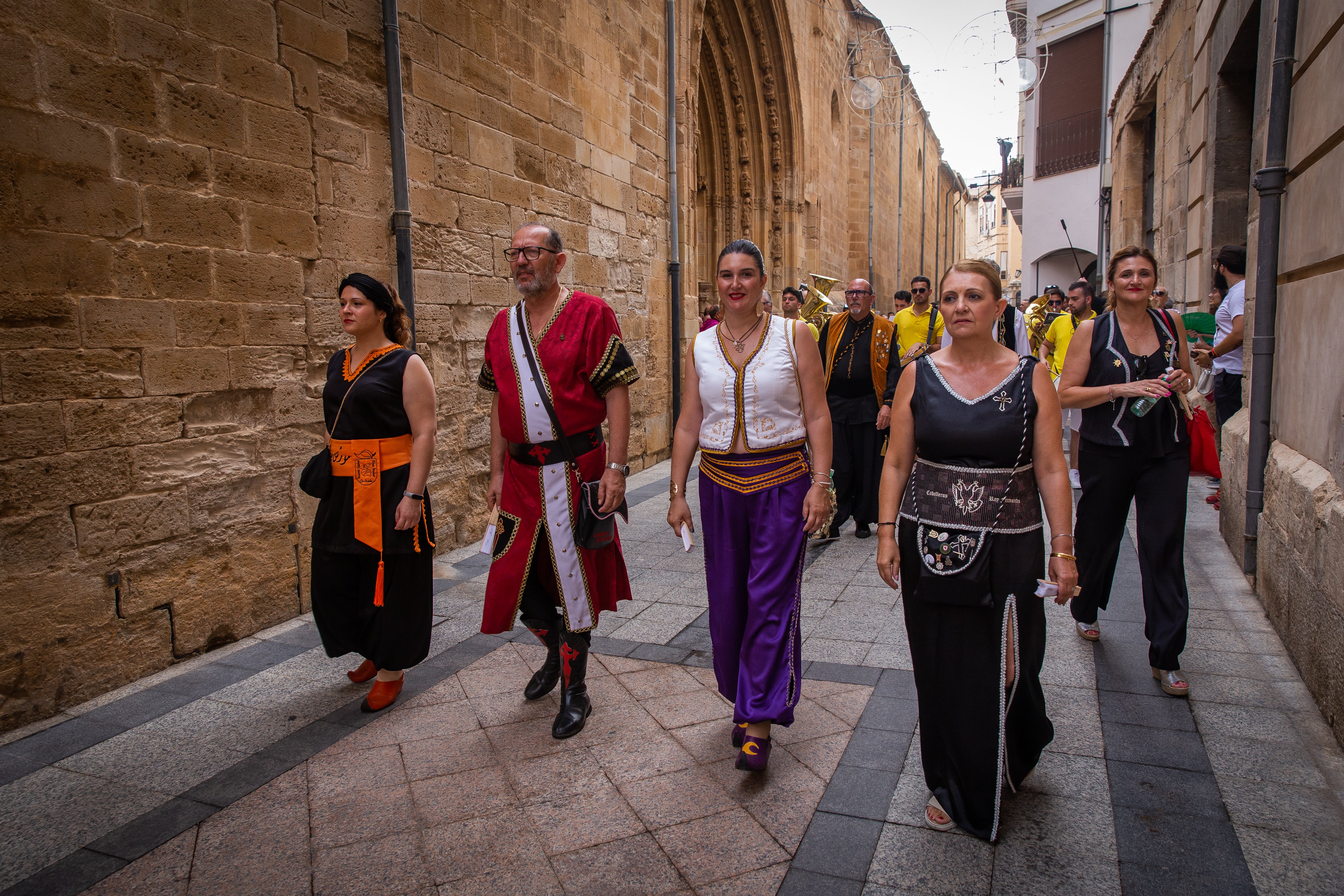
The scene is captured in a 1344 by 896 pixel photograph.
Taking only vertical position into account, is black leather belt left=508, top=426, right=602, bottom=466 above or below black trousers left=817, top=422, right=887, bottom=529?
above

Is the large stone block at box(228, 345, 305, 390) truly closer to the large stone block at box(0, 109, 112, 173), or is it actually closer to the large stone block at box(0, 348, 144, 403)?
the large stone block at box(0, 348, 144, 403)

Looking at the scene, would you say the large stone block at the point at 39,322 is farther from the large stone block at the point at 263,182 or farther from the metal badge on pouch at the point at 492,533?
the metal badge on pouch at the point at 492,533

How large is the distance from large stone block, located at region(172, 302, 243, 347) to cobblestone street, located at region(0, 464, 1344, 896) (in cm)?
153

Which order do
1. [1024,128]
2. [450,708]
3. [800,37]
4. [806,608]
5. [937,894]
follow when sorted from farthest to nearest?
[1024,128] < [800,37] < [806,608] < [450,708] < [937,894]

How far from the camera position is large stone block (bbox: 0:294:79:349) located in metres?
3.39

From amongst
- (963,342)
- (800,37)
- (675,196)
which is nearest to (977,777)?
(963,342)

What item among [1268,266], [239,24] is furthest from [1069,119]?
[239,24]

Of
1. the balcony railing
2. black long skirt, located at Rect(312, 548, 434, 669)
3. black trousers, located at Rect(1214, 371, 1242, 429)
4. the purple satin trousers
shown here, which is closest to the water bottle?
the purple satin trousers

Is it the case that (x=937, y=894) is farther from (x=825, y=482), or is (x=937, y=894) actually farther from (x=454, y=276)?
(x=454, y=276)

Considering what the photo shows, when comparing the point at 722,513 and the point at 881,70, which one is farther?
the point at 881,70

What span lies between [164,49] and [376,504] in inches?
94.0

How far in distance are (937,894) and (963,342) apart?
1.51 meters

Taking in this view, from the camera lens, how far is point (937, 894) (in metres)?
2.27

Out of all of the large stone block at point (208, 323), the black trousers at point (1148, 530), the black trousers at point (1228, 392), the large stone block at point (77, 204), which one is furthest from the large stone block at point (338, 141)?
the black trousers at point (1228, 392)
